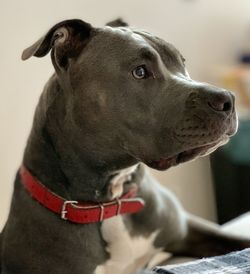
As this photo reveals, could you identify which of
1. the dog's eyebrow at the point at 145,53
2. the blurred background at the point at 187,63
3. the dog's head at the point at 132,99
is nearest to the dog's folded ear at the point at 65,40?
the dog's head at the point at 132,99

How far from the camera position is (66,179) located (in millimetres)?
1338

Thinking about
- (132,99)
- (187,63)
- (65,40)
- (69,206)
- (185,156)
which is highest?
(65,40)

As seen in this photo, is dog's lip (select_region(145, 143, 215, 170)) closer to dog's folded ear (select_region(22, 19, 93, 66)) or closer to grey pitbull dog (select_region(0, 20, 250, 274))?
grey pitbull dog (select_region(0, 20, 250, 274))

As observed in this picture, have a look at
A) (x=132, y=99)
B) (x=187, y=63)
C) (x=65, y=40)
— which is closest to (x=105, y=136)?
(x=132, y=99)

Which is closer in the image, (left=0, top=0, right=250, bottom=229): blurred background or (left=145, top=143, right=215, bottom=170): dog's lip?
(left=145, top=143, right=215, bottom=170): dog's lip

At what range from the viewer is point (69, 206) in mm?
1326

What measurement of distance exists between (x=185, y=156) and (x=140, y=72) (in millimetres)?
194

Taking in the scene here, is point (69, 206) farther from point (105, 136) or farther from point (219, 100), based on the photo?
point (219, 100)

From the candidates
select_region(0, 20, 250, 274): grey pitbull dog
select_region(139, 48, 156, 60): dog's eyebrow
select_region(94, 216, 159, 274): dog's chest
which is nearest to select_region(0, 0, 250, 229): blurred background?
Result: select_region(0, 20, 250, 274): grey pitbull dog

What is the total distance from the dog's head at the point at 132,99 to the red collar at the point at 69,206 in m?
0.13

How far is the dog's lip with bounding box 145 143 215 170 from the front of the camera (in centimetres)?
118

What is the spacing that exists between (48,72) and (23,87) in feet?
0.33

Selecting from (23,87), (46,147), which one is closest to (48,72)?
(23,87)

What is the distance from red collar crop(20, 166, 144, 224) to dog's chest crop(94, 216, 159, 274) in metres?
0.03
